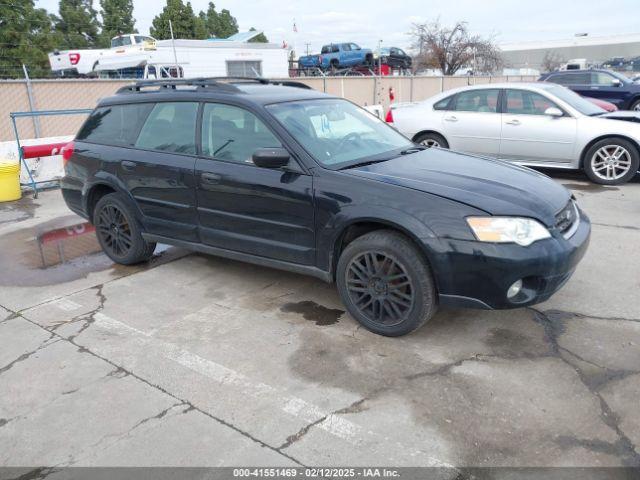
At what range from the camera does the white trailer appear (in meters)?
22.6

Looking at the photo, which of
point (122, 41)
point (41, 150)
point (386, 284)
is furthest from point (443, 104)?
point (122, 41)

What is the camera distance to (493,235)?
3.26m

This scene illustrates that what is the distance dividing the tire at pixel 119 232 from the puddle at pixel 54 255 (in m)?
0.14

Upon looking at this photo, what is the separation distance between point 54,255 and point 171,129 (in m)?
2.34

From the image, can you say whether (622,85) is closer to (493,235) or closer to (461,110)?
(461,110)

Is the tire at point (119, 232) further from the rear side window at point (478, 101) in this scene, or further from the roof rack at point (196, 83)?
the rear side window at point (478, 101)

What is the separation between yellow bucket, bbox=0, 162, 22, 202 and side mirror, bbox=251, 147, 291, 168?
6449mm

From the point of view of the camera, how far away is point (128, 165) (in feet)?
16.2

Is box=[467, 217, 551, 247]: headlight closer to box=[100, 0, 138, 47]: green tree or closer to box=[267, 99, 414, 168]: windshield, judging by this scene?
box=[267, 99, 414, 168]: windshield

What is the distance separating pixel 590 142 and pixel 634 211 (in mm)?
1833

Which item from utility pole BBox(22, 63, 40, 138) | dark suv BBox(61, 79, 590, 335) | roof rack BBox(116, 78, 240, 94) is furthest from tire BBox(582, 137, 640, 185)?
utility pole BBox(22, 63, 40, 138)

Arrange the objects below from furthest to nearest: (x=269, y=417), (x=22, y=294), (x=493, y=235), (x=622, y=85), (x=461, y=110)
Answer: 1. (x=622, y=85)
2. (x=461, y=110)
3. (x=22, y=294)
4. (x=493, y=235)
5. (x=269, y=417)

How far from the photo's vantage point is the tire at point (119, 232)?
514 cm

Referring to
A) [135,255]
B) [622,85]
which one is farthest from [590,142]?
[622,85]
